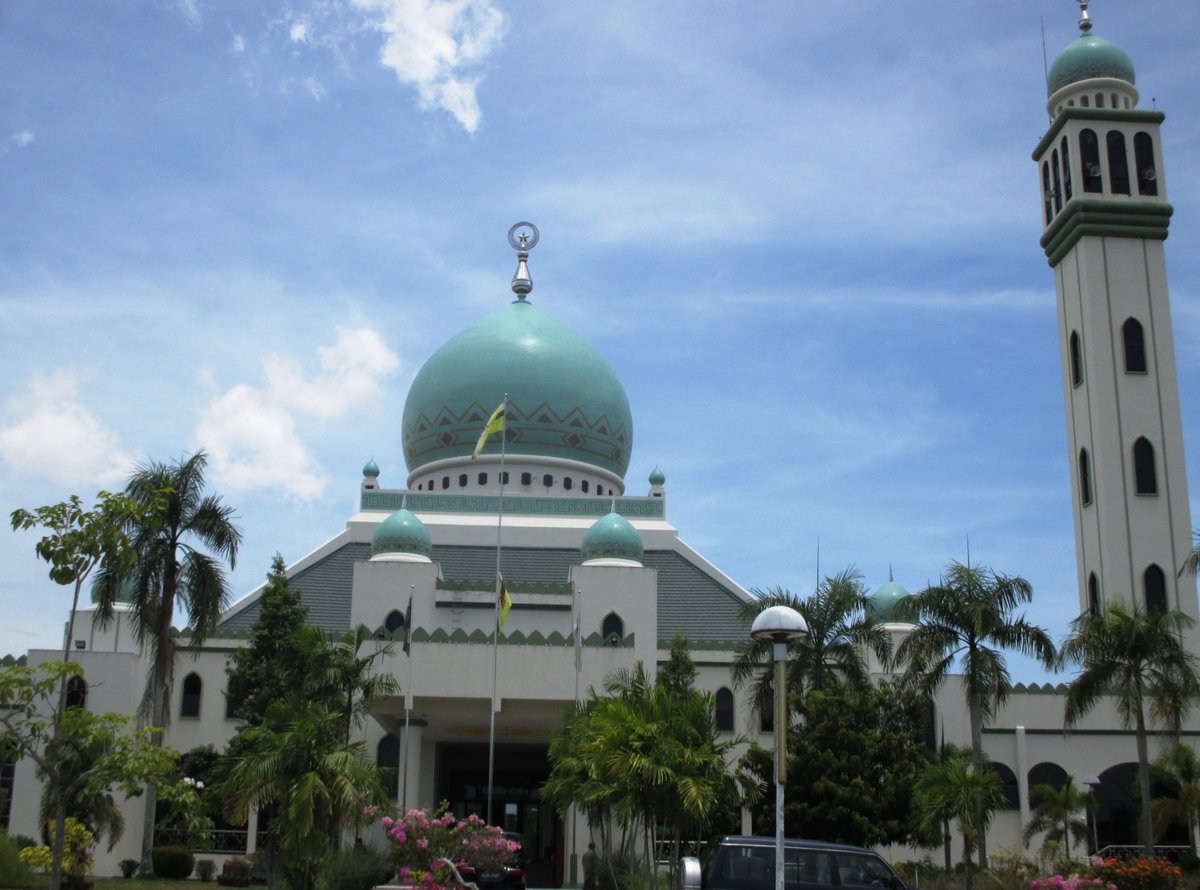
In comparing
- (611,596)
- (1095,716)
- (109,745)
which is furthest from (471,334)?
(109,745)

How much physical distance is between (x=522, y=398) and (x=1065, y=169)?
18745mm

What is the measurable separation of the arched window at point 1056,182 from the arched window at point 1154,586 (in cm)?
1188

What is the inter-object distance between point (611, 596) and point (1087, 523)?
14516 mm

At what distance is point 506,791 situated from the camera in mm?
35094

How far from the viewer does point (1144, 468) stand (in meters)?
37.8

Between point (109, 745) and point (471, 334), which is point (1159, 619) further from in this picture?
point (471, 334)

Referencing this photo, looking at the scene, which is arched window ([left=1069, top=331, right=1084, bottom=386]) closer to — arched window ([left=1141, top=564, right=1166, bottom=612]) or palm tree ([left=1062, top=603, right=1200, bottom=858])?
arched window ([left=1141, top=564, right=1166, bottom=612])

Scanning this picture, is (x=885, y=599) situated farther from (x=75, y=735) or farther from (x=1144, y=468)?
(x=75, y=735)

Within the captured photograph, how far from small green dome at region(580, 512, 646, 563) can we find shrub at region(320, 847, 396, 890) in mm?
14761

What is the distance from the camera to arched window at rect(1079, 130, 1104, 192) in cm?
4006

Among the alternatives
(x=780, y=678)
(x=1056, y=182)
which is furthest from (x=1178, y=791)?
(x=780, y=678)

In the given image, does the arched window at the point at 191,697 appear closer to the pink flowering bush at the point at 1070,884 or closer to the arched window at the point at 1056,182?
the pink flowering bush at the point at 1070,884

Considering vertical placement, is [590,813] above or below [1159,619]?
below

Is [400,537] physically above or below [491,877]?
above
